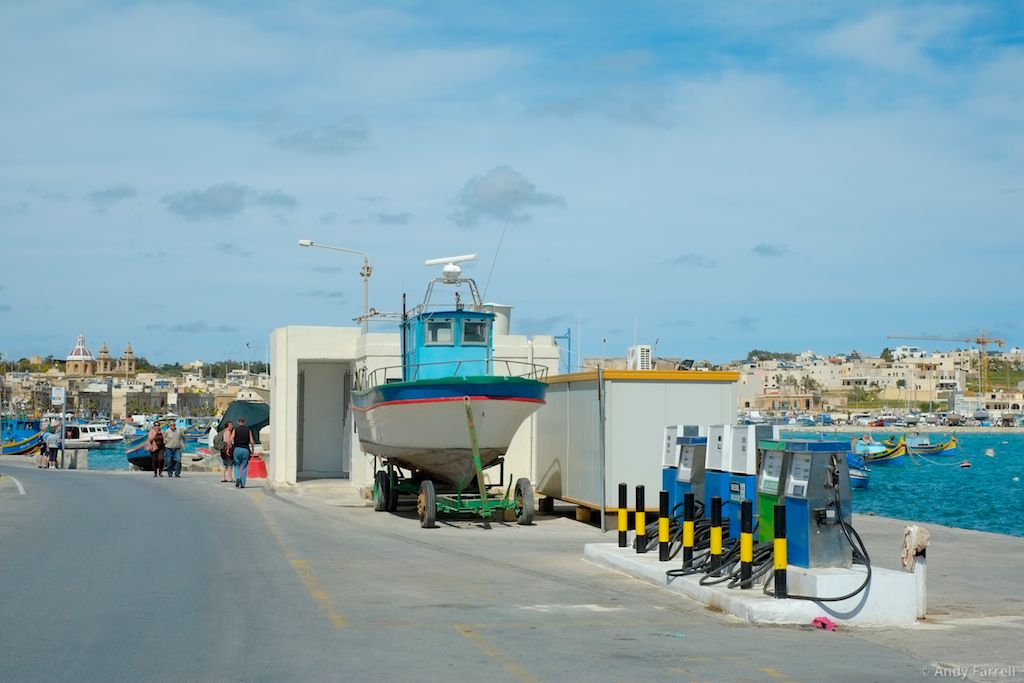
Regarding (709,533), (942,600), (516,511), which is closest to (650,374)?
(516,511)

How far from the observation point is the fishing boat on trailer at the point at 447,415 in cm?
2073

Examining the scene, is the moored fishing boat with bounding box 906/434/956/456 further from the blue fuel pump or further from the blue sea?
the blue fuel pump

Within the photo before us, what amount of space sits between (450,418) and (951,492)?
51.4 metres

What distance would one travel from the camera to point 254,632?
996 centimetres

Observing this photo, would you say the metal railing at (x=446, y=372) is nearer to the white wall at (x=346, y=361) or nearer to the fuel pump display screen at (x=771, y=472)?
the white wall at (x=346, y=361)

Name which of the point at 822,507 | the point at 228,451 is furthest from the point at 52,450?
the point at 822,507

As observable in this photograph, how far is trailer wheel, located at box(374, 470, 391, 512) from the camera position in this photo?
23500 mm

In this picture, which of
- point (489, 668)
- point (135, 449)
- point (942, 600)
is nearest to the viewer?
point (489, 668)

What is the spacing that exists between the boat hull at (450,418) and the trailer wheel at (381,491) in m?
1.13

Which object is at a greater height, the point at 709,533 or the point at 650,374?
the point at 650,374

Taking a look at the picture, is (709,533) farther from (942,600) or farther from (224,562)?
(224,562)

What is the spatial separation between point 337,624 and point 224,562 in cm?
477

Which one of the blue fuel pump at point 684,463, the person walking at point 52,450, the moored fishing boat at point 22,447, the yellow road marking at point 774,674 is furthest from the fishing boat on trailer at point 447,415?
the moored fishing boat at point 22,447

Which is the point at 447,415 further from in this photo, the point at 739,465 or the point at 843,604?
the point at 843,604
